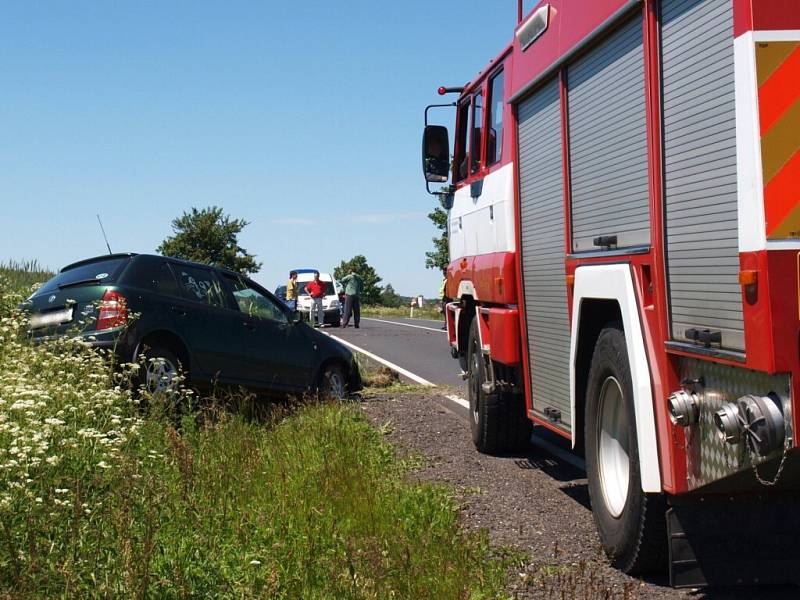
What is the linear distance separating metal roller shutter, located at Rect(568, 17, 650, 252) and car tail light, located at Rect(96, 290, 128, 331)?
17.5ft

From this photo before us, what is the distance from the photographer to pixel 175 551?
5188 mm

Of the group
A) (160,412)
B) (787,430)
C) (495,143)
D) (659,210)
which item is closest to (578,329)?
(659,210)

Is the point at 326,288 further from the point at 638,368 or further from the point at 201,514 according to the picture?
the point at 638,368

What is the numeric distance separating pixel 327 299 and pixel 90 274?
27934 millimetres

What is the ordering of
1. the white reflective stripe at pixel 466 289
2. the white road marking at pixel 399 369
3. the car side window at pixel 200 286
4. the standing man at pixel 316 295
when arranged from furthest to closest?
the standing man at pixel 316 295 < the white road marking at pixel 399 369 < the car side window at pixel 200 286 < the white reflective stripe at pixel 466 289

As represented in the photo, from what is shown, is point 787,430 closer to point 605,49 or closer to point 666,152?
point 666,152

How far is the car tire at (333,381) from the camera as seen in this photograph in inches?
502

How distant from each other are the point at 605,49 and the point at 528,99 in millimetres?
1714

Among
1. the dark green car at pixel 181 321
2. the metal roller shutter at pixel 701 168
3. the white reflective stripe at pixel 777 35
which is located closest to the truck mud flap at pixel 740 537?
the metal roller shutter at pixel 701 168

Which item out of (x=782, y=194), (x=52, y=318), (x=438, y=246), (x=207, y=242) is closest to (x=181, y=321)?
(x=52, y=318)

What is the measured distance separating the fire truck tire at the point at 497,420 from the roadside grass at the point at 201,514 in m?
0.76

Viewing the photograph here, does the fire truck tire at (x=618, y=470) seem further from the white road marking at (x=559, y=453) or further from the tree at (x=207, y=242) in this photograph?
the tree at (x=207, y=242)

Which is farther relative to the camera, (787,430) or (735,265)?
(735,265)

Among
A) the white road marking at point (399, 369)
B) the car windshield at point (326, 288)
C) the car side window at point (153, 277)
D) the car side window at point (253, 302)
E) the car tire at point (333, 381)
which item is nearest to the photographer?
the car side window at point (153, 277)
